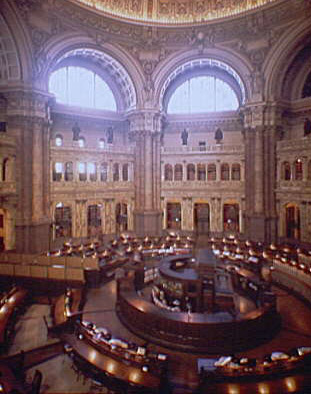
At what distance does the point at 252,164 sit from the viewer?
27656 millimetres

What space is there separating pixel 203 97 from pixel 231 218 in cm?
1323

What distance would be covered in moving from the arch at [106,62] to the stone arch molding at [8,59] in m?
2.08

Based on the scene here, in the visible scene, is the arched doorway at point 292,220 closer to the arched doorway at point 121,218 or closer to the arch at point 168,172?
the arch at point 168,172

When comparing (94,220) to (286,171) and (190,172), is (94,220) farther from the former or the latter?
(286,171)

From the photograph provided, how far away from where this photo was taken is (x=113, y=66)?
2977cm

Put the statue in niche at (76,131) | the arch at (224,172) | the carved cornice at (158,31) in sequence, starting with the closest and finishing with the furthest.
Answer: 1. the carved cornice at (158,31)
2. the statue in niche at (76,131)
3. the arch at (224,172)

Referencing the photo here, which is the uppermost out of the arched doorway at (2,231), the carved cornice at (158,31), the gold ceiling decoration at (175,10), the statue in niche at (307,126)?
the gold ceiling decoration at (175,10)

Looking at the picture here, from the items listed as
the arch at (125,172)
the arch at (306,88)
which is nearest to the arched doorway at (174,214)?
the arch at (125,172)

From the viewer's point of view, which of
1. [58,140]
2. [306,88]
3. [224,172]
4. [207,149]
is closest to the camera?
[306,88]

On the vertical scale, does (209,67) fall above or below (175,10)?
below

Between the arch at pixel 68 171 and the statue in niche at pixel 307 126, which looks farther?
the arch at pixel 68 171

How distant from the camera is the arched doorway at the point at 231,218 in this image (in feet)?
100

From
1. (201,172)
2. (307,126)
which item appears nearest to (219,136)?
(201,172)

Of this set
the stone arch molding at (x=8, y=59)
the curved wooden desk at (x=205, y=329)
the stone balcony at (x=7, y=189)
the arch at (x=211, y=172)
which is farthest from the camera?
the arch at (x=211, y=172)
